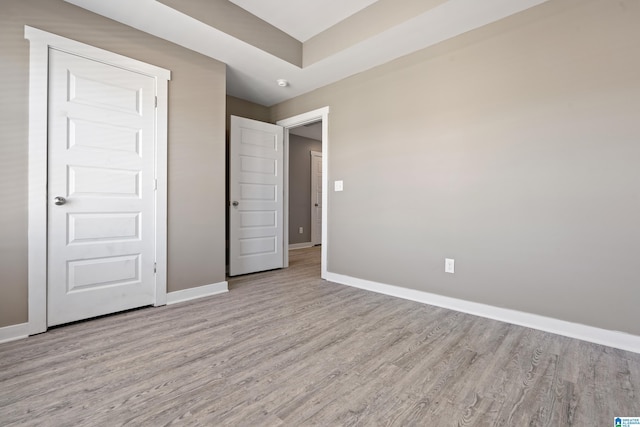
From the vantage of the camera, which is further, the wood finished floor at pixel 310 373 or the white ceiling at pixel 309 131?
the white ceiling at pixel 309 131

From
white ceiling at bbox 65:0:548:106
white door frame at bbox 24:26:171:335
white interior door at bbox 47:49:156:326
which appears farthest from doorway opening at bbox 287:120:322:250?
white door frame at bbox 24:26:171:335

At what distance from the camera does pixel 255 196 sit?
3.86 meters

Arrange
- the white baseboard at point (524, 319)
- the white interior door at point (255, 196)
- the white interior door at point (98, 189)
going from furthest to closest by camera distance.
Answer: the white interior door at point (255, 196), the white interior door at point (98, 189), the white baseboard at point (524, 319)

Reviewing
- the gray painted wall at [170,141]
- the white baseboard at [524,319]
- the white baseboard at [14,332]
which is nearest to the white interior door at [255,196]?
the gray painted wall at [170,141]

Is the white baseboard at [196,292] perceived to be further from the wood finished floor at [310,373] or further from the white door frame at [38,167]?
the white door frame at [38,167]

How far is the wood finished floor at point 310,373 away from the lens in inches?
49.0

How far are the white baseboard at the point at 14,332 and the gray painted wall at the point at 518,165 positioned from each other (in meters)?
2.91

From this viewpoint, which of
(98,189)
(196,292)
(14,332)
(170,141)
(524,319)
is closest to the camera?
(14,332)

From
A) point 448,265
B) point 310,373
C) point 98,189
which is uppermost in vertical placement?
point 98,189

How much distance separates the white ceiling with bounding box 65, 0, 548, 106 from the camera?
215 cm

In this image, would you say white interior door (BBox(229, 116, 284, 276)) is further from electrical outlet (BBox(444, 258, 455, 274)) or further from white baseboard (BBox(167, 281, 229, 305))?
electrical outlet (BBox(444, 258, 455, 274))

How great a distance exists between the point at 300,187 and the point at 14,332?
4835mm

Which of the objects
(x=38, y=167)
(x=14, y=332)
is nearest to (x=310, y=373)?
(x=14, y=332)

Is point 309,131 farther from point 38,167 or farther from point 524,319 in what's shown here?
point 524,319
